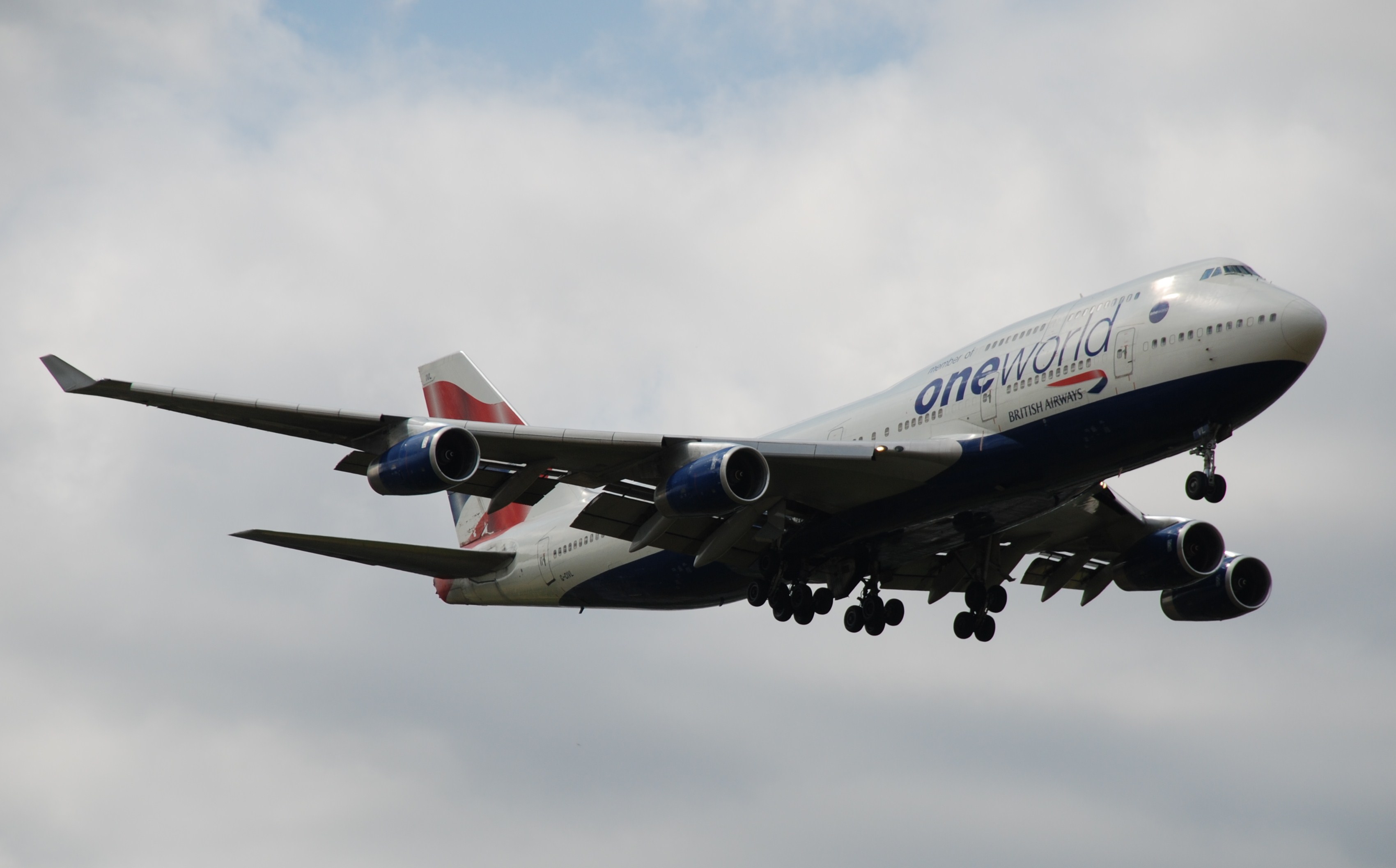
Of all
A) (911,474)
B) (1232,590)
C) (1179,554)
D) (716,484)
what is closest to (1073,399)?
(911,474)

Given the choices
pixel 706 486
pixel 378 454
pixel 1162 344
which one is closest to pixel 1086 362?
pixel 1162 344

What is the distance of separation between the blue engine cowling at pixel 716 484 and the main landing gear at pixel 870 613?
23.5 feet

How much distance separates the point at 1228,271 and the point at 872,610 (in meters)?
12.7

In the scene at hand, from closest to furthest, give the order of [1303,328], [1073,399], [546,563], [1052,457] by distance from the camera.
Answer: [1303,328]
[1073,399]
[1052,457]
[546,563]

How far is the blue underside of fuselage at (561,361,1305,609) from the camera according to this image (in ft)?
92.8

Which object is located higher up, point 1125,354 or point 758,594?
point 1125,354

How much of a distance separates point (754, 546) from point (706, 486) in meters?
6.47

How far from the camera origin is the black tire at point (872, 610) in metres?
37.4

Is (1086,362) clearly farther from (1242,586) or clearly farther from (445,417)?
(445,417)

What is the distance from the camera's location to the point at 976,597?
126 feet

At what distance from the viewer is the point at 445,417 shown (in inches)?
1816

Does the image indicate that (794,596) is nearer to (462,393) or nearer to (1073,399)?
(1073,399)

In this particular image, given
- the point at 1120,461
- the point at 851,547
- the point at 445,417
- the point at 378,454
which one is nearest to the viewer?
the point at 1120,461

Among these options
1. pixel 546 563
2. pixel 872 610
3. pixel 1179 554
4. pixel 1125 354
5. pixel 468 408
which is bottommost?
pixel 872 610
